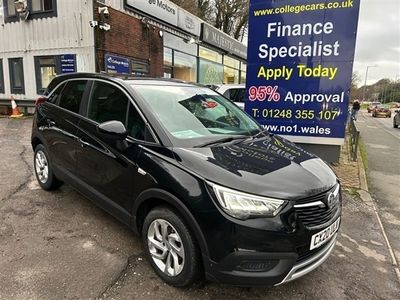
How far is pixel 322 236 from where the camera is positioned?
2578 millimetres

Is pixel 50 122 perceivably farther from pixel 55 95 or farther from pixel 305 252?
pixel 305 252

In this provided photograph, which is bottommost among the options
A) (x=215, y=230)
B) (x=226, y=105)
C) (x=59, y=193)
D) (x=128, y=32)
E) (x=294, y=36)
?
(x=59, y=193)

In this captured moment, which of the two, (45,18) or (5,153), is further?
(45,18)

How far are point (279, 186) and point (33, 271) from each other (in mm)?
2266

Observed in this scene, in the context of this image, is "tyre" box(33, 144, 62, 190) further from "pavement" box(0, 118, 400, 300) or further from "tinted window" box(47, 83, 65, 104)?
"tinted window" box(47, 83, 65, 104)

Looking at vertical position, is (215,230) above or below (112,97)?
below

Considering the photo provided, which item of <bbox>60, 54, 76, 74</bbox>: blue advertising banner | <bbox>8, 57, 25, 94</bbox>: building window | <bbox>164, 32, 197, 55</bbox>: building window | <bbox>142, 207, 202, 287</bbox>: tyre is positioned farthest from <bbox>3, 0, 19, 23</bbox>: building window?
<bbox>142, 207, 202, 287</bbox>: tyre

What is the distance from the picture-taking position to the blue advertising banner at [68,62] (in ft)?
39.9

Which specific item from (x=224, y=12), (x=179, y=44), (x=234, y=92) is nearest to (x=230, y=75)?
(x=179, y=44)

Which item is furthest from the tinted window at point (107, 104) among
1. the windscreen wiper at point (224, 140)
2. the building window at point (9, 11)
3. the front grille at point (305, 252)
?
the building window at point (9, 11)

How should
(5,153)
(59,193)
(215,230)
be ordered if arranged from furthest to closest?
(5,153), (59,193), (215,230)

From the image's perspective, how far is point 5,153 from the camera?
710 centimetres

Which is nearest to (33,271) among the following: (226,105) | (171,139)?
(171,139)

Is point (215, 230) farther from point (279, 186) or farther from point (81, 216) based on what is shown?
point (81, 216)
